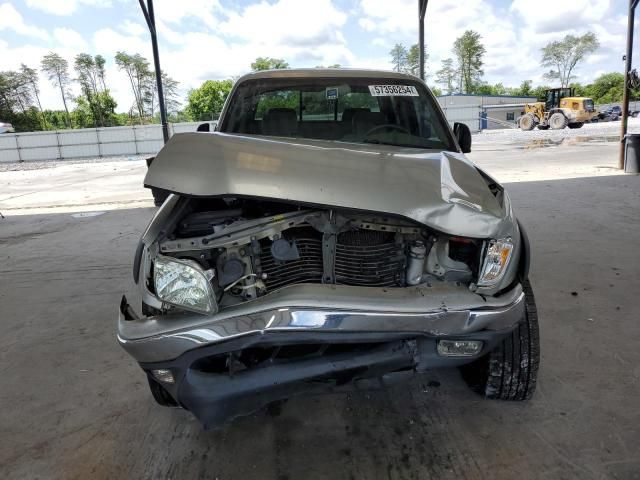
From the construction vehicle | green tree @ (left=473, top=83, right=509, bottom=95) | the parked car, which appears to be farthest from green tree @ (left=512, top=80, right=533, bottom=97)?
the parked car

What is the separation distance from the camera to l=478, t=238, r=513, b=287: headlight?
6.00 feet

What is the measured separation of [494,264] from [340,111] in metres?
1.88

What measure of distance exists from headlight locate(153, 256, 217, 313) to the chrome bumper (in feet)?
0.16

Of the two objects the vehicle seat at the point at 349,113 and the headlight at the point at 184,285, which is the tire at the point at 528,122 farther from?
the headlight at the point at 184,285

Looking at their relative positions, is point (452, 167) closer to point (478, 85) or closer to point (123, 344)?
point (123, 344)

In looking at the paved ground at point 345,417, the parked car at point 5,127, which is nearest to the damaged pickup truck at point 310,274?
the paved ground at point 345,417

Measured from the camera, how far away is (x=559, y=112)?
27062 millimetres

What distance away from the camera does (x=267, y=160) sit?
6.35 feet

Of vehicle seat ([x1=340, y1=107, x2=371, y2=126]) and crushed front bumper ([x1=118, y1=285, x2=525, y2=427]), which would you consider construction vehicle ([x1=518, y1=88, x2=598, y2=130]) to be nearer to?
vehicle seat ([x1=340, y1=107, x2=371, y2=126])

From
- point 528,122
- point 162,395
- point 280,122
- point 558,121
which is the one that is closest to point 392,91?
point 280,122

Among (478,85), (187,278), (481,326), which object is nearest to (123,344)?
(187,278)

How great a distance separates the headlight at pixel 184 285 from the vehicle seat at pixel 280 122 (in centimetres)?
176

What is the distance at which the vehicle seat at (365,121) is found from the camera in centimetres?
317

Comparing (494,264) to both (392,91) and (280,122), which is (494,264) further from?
(280,122)
